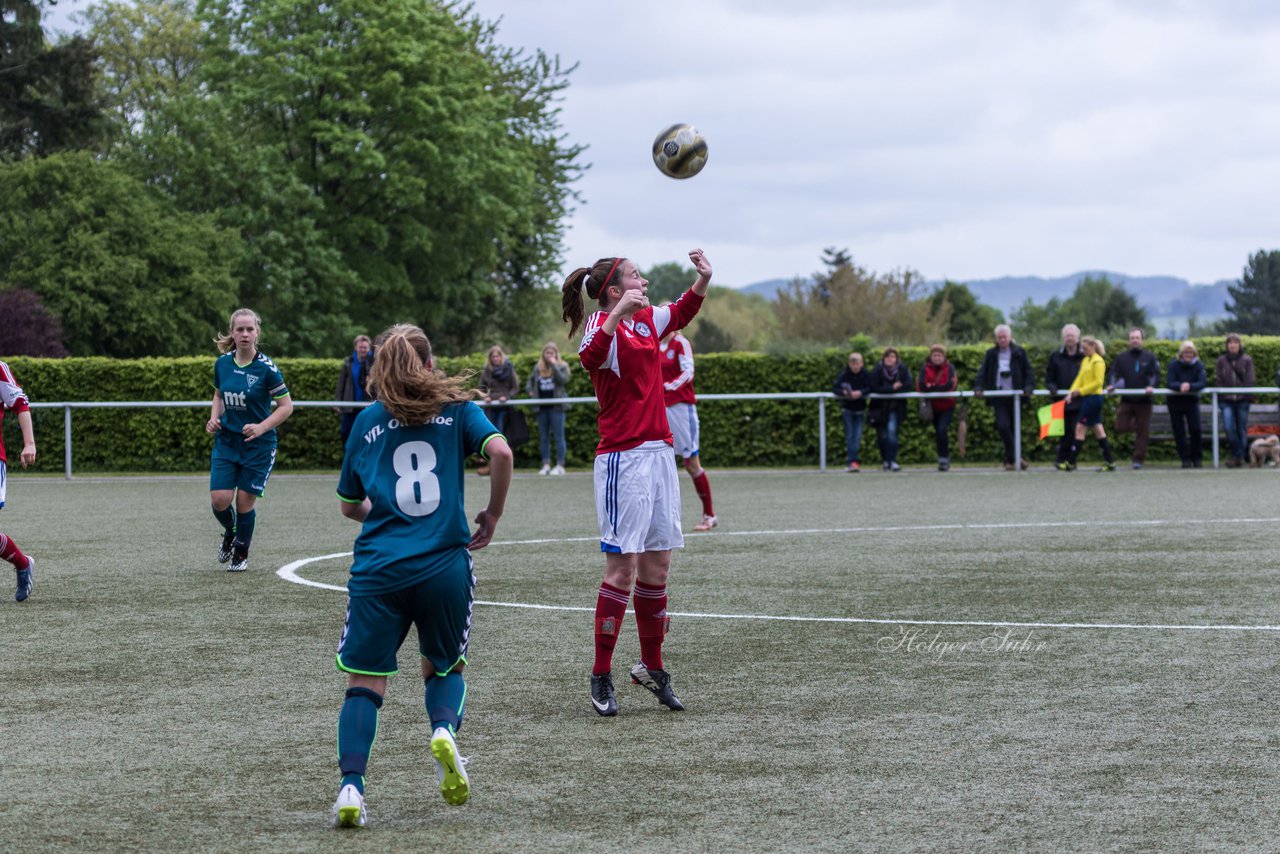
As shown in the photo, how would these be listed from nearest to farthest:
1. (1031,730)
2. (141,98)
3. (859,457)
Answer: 1. (1031,730)
2. (859,457)
3. (141,98)

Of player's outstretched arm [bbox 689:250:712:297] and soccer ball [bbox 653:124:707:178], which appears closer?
player's outstretched arm [bbox 689:250:712:297]

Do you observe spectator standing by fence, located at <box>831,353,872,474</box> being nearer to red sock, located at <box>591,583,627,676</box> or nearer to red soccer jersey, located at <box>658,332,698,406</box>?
red soccer jersey, located at <box>658,332,698,406</box>

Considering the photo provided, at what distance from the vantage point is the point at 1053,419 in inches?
960

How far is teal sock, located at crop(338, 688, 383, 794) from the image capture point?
16.5 ft

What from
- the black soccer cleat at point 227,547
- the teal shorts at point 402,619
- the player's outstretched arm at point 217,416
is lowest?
the black soccer cleat at point 227,547

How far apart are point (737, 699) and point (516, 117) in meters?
50.3

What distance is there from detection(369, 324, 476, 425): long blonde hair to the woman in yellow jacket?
19.8 metres

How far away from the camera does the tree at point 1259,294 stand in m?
121

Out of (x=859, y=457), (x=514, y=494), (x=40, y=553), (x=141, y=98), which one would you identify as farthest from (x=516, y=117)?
(x=40, y=553)

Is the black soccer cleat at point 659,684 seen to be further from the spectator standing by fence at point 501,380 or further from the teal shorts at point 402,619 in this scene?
the spectator standing by fence at point 501,380

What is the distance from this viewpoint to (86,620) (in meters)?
9.62

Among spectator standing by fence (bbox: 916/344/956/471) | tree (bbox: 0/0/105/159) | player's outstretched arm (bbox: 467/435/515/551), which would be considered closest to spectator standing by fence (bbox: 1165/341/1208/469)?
spectator standing by fence (bbox: 916/344/956/471)

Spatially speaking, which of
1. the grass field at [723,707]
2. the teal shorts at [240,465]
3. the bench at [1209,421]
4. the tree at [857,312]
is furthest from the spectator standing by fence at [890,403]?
the tree at [857,312]

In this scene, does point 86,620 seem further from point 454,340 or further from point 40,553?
point 454,340
